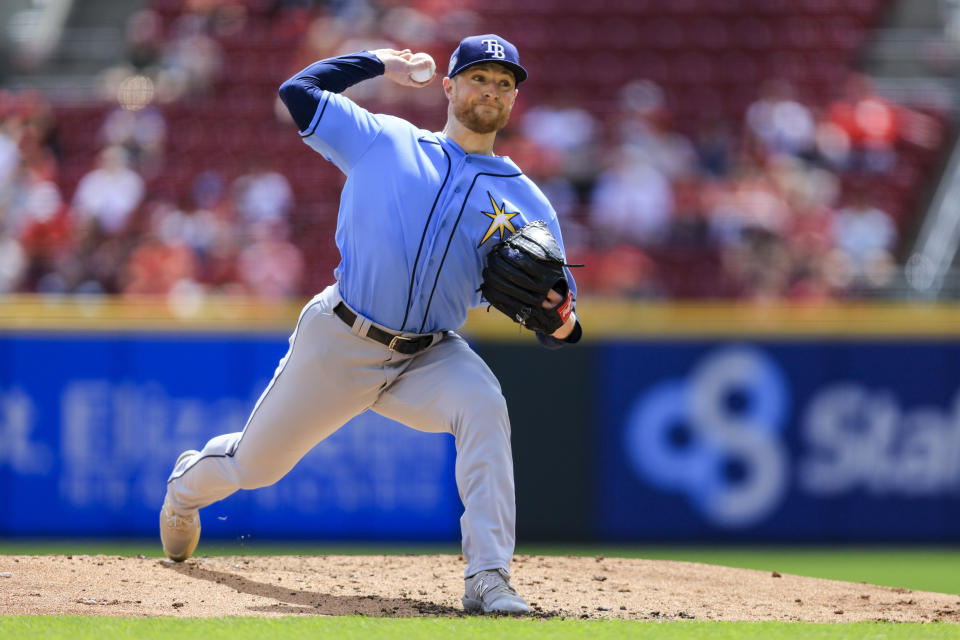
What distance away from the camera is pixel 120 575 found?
17.3 ft

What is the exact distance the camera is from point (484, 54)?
15.0 ft

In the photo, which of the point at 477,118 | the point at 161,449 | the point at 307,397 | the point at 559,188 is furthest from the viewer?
the point at 559,188

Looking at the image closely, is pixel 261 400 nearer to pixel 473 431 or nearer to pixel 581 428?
pixel 473 431

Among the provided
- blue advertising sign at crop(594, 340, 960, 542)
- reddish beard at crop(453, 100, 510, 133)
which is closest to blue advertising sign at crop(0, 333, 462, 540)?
blue advertising sign at crop(594, 340, 960, 542)

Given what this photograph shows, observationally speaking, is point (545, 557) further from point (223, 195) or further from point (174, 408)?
point (223, 195)

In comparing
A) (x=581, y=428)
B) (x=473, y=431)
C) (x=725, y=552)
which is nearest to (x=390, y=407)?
(x=473, y=431)

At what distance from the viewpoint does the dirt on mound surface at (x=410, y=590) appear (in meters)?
4.71

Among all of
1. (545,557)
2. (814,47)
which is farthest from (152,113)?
(545,557)

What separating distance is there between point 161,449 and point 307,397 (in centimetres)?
350

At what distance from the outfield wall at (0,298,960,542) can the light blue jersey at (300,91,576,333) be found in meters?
3.53

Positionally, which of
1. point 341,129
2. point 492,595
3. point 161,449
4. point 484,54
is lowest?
point 161,449

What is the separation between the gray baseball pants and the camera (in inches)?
177

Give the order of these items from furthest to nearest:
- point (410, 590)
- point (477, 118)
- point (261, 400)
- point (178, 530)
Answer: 1. point (178, 530)
2. point (410, 590)
3. point (261, 400)
4. point (477, 118)

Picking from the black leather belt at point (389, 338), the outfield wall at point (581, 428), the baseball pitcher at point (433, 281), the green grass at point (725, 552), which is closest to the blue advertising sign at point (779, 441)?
the outfield wall at point (581, 428)
